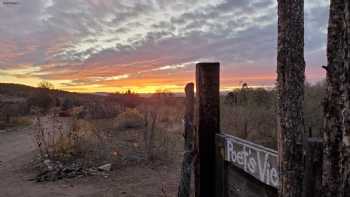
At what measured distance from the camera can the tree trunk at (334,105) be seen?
7.56 ft

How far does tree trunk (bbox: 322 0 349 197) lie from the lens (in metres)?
2.30

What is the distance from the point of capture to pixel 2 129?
23438mm

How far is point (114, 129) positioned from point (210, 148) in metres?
13.5

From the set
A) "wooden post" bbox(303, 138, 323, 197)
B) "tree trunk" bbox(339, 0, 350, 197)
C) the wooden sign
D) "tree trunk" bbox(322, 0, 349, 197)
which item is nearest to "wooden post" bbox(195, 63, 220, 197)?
the wooden sign

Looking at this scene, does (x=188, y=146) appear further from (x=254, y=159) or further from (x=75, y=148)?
(x=75, y=148)

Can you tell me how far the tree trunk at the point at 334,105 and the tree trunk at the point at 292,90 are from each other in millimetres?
664

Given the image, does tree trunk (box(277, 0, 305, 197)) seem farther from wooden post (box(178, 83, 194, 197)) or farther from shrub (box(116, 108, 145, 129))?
shrub (box(116, 108, 145, 129))

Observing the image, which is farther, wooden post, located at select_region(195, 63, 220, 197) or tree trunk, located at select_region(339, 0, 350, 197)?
wooden post, located at select_region(195, 63, 220, 197)

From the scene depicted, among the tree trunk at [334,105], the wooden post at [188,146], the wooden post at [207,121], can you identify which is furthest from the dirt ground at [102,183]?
the tree trunk at [334,105]

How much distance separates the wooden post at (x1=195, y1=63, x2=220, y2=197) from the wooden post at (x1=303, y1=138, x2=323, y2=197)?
2017 mm

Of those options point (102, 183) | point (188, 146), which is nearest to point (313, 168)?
point (188, 146)

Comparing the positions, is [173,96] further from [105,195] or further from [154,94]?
[105,195]

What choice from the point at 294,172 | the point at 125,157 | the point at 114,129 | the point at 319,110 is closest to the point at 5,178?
the point at 125,157

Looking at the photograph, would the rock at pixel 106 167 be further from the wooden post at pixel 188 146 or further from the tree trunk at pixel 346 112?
the tree trunk at pixel 346 112
